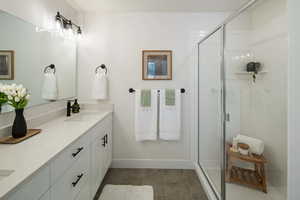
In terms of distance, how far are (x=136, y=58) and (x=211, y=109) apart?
50.6 inches

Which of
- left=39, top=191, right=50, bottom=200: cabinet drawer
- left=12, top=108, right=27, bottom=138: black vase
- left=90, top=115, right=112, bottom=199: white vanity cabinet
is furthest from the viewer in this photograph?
left=90, top=115, right=112, bottom=199: white vanity cabinet

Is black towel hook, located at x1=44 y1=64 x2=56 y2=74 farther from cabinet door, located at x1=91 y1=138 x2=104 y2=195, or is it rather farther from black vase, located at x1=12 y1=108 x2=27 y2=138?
cabinet door, located at x1=91 y1=138 x2=104 y2=195

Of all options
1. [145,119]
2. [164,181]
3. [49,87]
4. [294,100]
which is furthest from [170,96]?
[294,100]

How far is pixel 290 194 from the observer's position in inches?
43.1

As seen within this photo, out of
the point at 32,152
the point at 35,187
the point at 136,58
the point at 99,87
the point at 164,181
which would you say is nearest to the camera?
the point at 35,187

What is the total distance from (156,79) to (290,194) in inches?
80.3

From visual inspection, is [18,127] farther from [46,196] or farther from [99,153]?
[99,153]

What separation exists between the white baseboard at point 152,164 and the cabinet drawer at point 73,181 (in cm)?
120

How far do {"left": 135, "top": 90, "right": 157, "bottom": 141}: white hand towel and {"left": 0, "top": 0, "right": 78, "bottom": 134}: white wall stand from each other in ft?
3.28

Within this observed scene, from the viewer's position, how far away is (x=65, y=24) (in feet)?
7.88

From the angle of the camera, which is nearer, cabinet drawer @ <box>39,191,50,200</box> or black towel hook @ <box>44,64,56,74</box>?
cabinet drawer @ <box>39,191,50,200</box>

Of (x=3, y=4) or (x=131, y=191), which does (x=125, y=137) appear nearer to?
(x=131, y=191)

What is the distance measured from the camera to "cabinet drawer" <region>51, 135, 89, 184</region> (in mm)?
1144

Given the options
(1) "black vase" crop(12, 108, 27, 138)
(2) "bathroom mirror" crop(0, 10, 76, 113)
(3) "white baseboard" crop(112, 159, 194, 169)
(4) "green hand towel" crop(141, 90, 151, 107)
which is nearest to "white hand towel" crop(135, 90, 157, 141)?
(4) "green hand towel" crop(141, 90, 151, 107)
